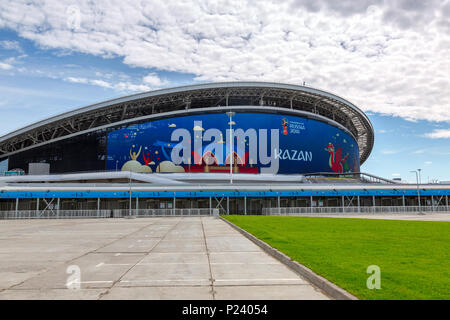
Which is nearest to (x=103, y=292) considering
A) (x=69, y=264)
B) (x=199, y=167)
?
(x=69, y=264)

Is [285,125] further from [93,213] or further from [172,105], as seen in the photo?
[93,213]

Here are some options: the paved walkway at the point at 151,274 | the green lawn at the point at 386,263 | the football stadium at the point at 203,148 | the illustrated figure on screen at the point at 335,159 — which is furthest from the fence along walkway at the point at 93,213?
the illustrated figure on screen at the point at 335,159

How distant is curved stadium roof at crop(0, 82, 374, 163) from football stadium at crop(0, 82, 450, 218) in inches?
8.9

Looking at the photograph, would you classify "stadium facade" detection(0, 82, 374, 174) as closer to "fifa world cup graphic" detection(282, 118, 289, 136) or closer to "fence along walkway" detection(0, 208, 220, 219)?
"fifa world cup graphic" detection(282, 118, 289, 136)

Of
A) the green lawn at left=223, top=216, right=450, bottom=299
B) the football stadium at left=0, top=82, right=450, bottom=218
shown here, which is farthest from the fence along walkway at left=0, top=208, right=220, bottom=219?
the green lawn at left=223, top=216, right=450, bottom=299

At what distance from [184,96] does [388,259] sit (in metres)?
75.3

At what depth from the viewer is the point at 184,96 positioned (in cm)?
8300

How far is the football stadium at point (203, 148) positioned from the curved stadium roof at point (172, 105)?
8.9 inches

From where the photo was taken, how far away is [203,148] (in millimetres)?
77562

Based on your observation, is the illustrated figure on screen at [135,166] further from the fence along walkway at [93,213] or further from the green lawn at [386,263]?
the green lawn at [386,263]

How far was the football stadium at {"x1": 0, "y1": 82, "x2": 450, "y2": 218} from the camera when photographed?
203 feet

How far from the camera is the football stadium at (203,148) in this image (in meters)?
61.8

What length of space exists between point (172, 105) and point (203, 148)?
15.0m

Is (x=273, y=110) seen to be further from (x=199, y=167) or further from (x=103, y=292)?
(x=103, y=292)
